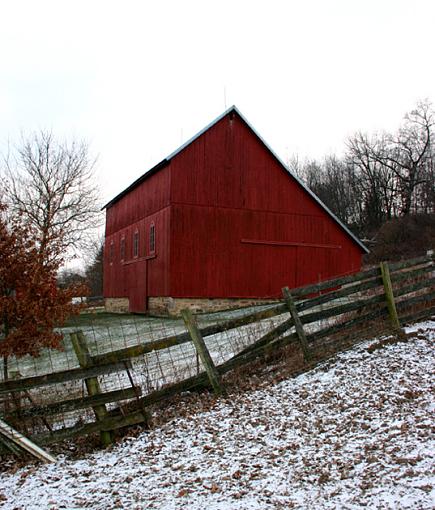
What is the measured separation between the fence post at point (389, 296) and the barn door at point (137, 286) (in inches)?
629

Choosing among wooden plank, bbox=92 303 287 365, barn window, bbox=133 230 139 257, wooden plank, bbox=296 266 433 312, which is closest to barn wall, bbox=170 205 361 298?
barn window, bbox=133 230 139 257

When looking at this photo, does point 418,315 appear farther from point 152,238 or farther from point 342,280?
point 152,238

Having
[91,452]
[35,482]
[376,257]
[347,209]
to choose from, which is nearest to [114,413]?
[91,452]

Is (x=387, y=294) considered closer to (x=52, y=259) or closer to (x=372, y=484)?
(x=372, y=484)

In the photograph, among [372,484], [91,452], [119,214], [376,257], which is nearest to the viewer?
[372,484]

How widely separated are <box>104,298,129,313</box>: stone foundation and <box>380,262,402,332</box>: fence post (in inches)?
789

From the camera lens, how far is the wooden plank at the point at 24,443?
634cm

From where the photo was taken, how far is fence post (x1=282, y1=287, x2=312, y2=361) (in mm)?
8438

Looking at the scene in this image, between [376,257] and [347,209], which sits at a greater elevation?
[347,209]

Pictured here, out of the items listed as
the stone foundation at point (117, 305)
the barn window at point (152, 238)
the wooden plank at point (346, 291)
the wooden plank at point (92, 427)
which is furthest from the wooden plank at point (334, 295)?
the stone foundation at point (117, 305)

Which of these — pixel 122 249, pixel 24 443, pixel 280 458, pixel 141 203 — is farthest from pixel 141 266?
pixel 280 458

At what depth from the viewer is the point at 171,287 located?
21.1 metres

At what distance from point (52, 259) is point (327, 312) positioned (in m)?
4.75

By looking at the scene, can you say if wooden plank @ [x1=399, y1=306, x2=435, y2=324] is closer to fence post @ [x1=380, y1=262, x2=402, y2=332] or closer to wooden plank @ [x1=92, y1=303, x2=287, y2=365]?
fence post @ [x1=380, y1=262, x2=402, y2=332]
